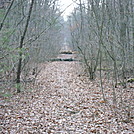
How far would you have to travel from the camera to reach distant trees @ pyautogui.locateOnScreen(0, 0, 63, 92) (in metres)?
3.82

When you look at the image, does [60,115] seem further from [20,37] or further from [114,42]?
[20,37]

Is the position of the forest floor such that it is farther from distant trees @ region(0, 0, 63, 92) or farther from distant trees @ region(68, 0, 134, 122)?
distant trees @ region(0, 0, 63, 92)

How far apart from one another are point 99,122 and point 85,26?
9.20 metres

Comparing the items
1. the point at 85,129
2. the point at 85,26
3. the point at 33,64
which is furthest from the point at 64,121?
the point at 85,26

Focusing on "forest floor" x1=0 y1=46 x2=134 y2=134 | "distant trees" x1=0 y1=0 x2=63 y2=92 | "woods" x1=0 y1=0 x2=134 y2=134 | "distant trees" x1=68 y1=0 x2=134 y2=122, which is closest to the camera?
"distant trees" x1=0 y1=0 x2=63 y2=92

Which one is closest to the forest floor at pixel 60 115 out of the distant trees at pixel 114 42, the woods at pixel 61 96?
the woods at pixel 61 96

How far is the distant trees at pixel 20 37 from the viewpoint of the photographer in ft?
12.5

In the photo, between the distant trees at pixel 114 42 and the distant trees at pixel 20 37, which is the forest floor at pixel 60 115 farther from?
the distant trees at pixel 20 37

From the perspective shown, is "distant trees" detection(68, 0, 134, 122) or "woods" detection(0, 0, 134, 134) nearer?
"woods" detection(0, 0, 134, 134)

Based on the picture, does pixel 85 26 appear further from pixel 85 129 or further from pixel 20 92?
pixel 85 129

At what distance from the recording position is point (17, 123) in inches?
221

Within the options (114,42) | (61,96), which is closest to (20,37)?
(61,96)

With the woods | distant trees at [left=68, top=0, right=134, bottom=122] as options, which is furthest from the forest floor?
distant trees at [left=68, top=0, right=134, bottom=122]

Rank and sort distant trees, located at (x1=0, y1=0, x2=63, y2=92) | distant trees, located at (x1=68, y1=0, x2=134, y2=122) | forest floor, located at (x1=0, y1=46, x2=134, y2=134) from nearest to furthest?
distant trees, located at (x1=0, y1=0, x2=63, y2=92), forest floor, located at (x1=0, y1=46, x2=134, y2=134), distant trees, located at (x1=68, y1=0, x2=134, y2=122)
